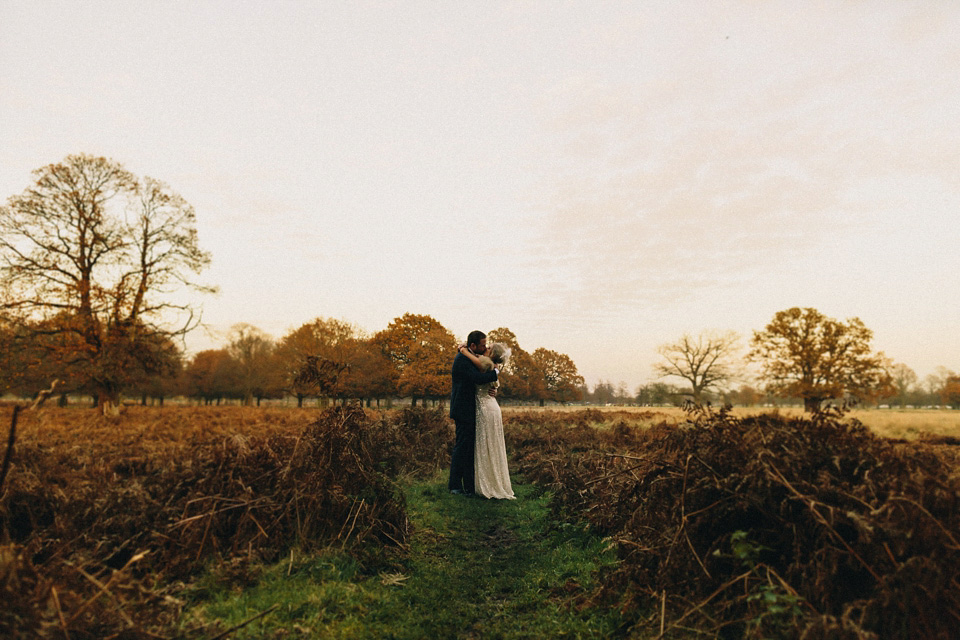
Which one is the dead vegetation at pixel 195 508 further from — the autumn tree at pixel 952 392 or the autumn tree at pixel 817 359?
the autumn tree at pixel 952 392

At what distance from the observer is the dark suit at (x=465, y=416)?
31.6 ft

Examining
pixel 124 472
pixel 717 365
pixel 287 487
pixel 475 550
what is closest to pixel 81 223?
pixel 124 472

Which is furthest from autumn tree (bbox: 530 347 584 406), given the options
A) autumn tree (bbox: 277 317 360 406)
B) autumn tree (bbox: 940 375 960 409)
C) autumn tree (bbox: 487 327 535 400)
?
autumn tree (bbox: 940 375 960 409)

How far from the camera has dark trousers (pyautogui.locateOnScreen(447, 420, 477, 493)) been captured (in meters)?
9.65

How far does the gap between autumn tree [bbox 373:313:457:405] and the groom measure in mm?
33135

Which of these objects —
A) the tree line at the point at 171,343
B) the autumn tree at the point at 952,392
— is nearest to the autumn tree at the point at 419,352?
the tree line at the point at 171,343

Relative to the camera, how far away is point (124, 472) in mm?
6922

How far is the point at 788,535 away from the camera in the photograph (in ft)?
11.4

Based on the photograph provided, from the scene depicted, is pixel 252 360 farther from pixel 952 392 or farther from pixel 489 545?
pixel 952 392

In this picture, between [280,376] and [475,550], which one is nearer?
[475,550]

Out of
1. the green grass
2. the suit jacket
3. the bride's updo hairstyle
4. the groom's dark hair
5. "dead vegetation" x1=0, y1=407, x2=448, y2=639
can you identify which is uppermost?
the groom's dark hair

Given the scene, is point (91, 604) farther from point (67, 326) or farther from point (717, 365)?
point (717, 365)

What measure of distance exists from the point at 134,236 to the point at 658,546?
28.3m

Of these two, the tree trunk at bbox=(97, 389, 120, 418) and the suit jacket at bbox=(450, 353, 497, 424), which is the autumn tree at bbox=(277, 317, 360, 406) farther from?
→ the suit jacket at bbox=(450, 353, 497, 424)
